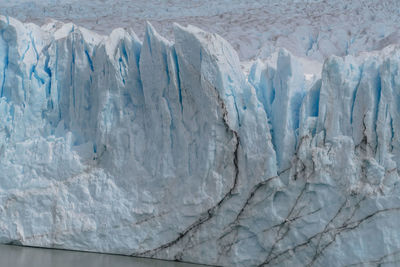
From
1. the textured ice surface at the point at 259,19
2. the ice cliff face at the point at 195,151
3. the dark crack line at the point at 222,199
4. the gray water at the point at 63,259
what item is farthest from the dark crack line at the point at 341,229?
the textured ice surface at the point at 259,19

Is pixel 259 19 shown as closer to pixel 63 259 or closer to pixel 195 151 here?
pixel 195 151

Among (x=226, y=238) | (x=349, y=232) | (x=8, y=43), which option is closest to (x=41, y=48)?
(x=8, y=43)

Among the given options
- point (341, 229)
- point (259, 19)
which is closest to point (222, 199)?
point (341, 229)

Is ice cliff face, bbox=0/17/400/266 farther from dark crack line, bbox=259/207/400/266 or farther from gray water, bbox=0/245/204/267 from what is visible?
gray water, bbox=0/245/204/267

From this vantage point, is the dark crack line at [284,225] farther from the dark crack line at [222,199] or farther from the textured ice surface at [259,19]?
the textured ice surface at [259,19]

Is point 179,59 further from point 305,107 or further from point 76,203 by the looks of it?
point 76,203

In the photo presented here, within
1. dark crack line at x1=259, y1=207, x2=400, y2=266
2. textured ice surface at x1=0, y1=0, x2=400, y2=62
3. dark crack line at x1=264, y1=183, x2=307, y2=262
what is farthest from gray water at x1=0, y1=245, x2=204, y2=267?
textured ice surface at x1=0, y1=0, x2=400, y2=62

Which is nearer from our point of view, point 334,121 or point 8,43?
point 334,121
